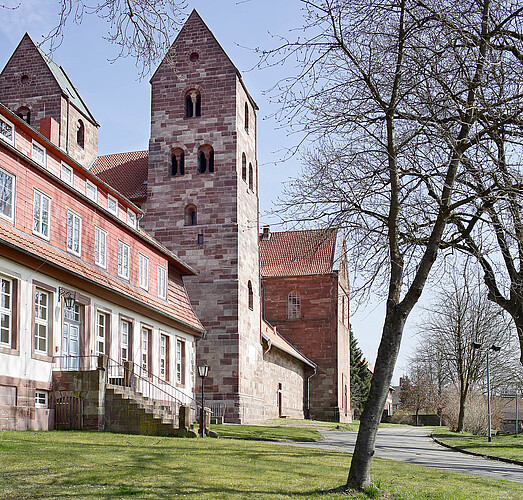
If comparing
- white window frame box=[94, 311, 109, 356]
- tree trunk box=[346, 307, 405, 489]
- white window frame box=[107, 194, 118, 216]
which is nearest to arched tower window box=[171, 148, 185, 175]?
white window frame box=[107, 194, 118, 216]

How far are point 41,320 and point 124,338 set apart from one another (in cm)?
563

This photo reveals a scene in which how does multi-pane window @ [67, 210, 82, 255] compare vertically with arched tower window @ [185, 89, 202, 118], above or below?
below

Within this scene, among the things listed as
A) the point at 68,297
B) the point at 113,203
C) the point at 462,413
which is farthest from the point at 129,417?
the point at 462,413

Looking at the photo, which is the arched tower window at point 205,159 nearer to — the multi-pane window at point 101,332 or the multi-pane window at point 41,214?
the multi-pane window at point 101,332

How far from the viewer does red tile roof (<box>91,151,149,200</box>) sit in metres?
41.5

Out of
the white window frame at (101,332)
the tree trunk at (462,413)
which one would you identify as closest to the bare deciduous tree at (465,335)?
the tree trunk at (462,413)

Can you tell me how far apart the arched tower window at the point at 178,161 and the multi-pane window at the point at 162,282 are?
11.0 meters

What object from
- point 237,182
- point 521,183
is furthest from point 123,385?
point 237,182

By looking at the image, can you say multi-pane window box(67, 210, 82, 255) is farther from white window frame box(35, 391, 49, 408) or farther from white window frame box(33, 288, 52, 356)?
white window frame box(35, 391, 49, 408)

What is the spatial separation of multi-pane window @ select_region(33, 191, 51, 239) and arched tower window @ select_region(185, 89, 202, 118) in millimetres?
20864

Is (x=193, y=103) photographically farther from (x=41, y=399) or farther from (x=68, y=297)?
(x=41, y=399)

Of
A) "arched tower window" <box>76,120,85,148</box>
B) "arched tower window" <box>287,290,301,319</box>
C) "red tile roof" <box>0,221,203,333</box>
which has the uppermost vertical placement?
"arched tower window" <box>76,120,85,148</box>

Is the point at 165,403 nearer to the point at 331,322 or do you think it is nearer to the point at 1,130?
the point at 1,130

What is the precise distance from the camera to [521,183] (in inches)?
485
